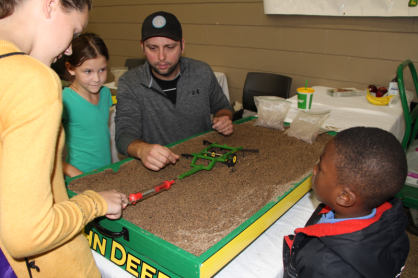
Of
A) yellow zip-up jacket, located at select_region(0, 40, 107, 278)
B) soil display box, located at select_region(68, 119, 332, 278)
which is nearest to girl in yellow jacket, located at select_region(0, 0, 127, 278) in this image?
yellow zip-up jacket, located at select_region(0, 40, 107, 278)

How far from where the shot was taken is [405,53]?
2316 mm

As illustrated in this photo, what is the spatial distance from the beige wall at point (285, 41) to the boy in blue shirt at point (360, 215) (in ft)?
6.97

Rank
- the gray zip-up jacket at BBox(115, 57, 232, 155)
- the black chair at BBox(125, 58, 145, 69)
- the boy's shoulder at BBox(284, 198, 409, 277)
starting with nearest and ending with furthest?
1. the boy's shoulder at BBox(284, 198, 409, 277)
2. the gray zip-up jacket at BBox(115, 57, 232, 155)
3. the black chair at BBox(125, 58, 145, 69)

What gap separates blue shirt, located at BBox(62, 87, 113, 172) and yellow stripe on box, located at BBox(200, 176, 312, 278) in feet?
3.35

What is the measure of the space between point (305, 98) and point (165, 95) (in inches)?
36.1

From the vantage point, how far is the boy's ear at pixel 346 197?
0.69 m

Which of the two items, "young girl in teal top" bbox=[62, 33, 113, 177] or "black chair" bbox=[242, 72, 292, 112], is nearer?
"young girl in teal top" bbox=[62, 33, 113, 177]

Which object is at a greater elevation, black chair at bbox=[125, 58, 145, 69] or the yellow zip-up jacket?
the yellow zip-up jacket

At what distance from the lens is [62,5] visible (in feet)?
1.72

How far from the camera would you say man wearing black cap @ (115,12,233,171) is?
1460mm

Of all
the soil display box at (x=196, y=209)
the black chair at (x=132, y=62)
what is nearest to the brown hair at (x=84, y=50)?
the soil display box at (x=196, y=209)

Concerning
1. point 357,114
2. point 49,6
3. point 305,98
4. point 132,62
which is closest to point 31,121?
point 49,6

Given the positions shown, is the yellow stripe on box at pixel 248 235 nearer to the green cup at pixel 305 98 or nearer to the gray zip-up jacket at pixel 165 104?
the gray zip-up jacket at pixel 165 104

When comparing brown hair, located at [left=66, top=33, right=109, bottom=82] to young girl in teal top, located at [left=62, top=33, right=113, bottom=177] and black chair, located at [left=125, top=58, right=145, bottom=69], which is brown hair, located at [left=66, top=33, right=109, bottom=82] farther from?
black chair, located at [left=125, top=58, right=145, bottom=69]
